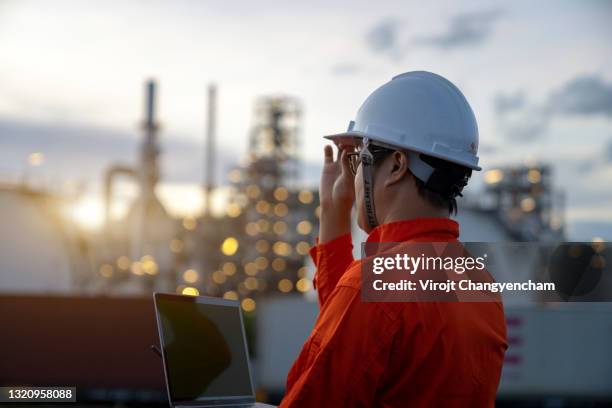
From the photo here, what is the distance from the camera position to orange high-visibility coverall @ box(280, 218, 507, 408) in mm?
2078

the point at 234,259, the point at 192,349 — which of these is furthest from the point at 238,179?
the point at 192,349

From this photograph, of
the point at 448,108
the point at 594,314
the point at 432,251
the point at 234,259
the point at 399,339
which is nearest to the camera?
the point at 399,339

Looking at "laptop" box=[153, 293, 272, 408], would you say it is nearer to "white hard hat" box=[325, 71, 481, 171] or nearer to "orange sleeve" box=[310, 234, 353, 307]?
"orange sleeve" box=[310, 234, 353, 307]

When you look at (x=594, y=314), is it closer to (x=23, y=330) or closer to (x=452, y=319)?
(x=23, y=330)

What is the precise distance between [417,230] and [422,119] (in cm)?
38

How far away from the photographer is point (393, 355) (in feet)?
6.95

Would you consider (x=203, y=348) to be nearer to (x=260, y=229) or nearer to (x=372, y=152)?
(x=372, y=152)

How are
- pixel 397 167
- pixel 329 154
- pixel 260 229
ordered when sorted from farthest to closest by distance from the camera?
pixel 260 229
pixel 329 154
pixel 397 167

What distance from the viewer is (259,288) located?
217 ft

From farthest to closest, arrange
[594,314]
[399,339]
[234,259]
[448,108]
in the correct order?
[234,259], [594,314], [448,108], [399,339]

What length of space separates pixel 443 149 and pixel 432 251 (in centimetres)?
32

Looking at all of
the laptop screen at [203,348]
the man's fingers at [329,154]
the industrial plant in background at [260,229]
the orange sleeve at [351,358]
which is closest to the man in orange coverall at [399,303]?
the orange sleeve at [351,358]

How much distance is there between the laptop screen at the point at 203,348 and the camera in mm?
2941

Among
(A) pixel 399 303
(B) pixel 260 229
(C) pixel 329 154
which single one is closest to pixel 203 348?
(C) pixel 329 154
